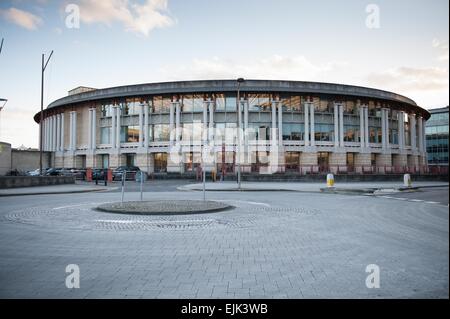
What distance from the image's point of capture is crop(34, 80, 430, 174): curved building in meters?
45.1

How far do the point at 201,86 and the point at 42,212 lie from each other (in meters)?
36.9

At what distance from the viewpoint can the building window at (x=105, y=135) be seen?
50.9 meters

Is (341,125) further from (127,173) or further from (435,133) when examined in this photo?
(435,133)

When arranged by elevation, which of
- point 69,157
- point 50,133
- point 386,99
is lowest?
point 69,157

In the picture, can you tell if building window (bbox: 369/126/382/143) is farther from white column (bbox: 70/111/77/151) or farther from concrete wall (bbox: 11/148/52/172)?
concrete wall (bbox: 11/148/52/172)

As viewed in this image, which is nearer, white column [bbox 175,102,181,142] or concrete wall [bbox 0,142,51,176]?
concrete wall [bbox 0,142,51,176]

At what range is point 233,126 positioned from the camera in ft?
150

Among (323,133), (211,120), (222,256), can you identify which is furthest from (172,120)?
(222,256)

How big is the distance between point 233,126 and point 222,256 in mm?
40884

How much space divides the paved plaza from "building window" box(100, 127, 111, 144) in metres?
43.4

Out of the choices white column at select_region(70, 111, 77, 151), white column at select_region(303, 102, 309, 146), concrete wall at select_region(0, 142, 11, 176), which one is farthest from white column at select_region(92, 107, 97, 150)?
white column at select_region(303, 102, 309, 146)

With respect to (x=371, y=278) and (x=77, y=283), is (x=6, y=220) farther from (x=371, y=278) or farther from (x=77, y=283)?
(x=371, y=278)

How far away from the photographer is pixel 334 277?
4285 millimetres
